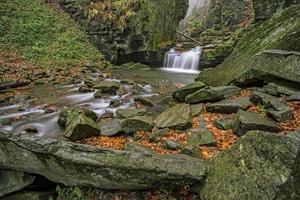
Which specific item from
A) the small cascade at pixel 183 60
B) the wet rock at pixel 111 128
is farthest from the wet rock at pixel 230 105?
the small cascade at pixel 183 60

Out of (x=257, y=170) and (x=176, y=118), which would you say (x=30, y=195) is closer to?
(x=176, y=118)

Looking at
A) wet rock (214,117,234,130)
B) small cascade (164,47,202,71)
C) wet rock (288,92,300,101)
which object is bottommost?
small cascade (164,47,202,71)

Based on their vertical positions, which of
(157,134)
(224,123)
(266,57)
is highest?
(266,57)

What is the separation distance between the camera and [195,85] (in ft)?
26.4

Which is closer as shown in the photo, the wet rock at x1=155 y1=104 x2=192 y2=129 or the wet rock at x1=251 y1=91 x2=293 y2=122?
the wet rock at x1=251 y1=91 x2=293 y2=122

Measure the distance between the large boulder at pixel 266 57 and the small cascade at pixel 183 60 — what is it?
8.74 m

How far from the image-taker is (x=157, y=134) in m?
5.68

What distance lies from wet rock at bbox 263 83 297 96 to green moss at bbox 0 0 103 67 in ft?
34.8

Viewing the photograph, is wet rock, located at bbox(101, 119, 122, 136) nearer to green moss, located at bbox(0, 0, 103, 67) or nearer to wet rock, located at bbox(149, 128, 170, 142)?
wet rock, located at bbox(149, 128, 170, 142)

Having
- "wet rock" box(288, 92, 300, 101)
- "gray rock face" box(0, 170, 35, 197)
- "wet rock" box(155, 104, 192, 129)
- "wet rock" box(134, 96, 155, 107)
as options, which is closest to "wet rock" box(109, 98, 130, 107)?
"wet rock" box(134, 96, 155, 107)

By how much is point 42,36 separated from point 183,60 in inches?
339

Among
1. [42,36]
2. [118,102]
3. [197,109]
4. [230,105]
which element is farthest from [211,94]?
[42,36]

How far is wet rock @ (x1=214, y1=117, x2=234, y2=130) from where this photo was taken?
225 inches

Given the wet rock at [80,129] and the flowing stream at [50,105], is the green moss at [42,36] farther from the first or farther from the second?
the wet rock at [80,129]
